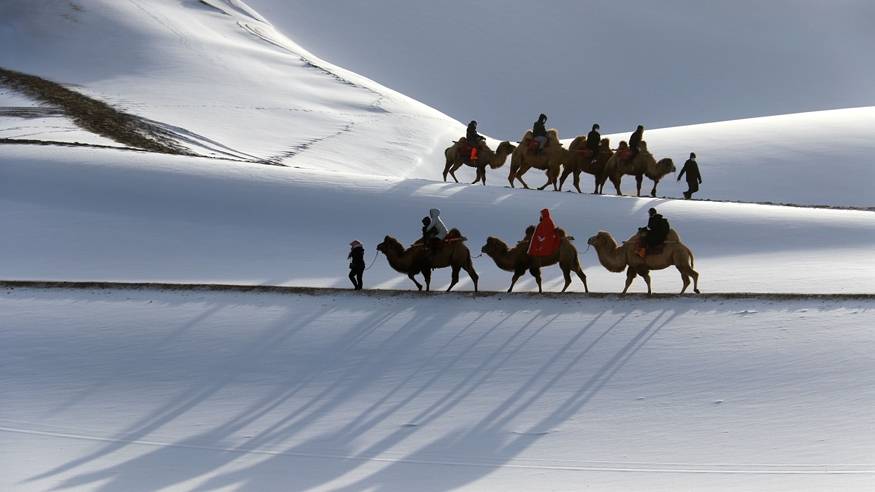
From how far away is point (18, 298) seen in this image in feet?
58.2

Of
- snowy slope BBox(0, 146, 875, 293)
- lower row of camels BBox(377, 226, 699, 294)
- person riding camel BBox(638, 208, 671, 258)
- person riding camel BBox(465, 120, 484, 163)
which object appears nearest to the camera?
person riding camel BBox(638, 208, 671, 258)

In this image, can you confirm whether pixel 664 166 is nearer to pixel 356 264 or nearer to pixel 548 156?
pixel 548 156

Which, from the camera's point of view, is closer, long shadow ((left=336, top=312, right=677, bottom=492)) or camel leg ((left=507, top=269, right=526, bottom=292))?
long shadow ((left=336, top=312, right=677, bottom=492))

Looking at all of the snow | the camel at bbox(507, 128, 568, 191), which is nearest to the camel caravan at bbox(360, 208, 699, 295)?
the snow

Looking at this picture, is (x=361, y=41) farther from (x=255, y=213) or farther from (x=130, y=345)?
(x=130, y=345)

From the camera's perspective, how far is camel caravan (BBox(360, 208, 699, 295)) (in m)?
17.8

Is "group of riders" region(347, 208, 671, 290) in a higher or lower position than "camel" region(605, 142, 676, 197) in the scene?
lower

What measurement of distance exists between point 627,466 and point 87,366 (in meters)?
6.79

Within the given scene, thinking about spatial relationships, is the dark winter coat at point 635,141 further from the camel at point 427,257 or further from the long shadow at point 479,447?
the long shadow at point 479,447

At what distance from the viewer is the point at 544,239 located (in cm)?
1797

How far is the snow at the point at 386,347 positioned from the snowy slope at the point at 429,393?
0.12ft

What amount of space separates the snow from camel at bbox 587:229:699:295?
60 cm

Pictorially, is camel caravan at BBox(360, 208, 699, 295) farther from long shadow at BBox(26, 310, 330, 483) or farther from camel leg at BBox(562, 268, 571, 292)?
long shadow at BBox(26, 310, 330, 483)

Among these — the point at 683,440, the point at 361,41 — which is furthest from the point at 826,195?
the point at 361,41
